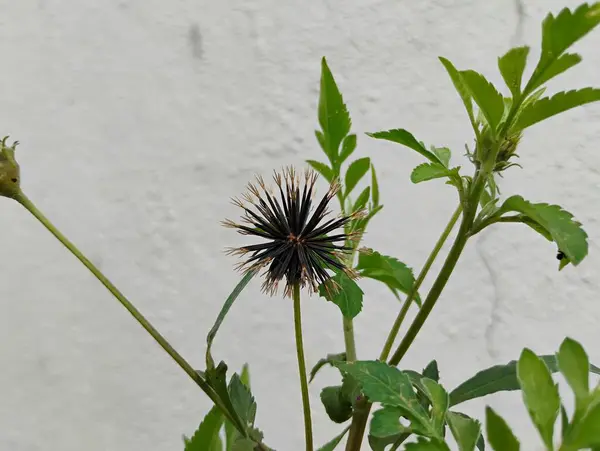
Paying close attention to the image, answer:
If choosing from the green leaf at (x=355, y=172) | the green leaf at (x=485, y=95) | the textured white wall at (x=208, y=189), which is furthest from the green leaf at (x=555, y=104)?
the textured white wall at (x=208, y=189)

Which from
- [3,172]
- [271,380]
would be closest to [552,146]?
[271,380]

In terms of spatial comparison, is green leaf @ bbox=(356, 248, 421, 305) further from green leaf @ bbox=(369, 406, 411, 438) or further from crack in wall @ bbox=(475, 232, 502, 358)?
crack in wall @ bbox=(475, 232, 502, 358)

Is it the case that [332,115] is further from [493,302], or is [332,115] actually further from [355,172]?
[493,302]

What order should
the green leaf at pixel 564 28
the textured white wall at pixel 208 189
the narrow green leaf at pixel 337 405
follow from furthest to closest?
the textured white wall at pixel 208 189 → the narrow green leaf at pixel 337 405 → the green leaf at pixel 564 28

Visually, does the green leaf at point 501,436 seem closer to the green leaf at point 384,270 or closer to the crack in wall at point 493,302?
the green leaf at point 384,270

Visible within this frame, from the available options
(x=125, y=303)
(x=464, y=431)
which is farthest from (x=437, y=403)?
(x=125, y=303)
